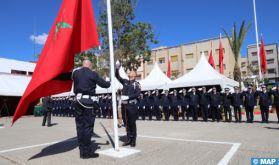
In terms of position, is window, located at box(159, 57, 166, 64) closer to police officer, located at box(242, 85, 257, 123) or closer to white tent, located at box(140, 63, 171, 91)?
white tent, located at box(140, 63, 171, 91)

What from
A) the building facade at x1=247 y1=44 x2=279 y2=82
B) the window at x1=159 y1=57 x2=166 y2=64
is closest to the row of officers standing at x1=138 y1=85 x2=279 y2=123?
the window at x1=159 y1=57 x2=166 y2=64

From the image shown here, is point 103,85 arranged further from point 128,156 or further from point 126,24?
point 126,24

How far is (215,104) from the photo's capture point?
565 inches

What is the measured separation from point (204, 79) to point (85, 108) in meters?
12.3

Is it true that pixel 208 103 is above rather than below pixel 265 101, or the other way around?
below

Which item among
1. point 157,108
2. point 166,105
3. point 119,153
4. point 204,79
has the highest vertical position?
point 204,79

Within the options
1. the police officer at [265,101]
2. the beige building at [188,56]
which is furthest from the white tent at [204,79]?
the beige building at [188,56]

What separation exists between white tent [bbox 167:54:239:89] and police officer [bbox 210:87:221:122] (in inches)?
73.0

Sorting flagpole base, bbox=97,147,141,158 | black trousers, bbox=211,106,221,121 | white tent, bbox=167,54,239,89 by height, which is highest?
white tent, bbox=167,54,239,89

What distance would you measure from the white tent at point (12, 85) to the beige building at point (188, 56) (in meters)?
28.7

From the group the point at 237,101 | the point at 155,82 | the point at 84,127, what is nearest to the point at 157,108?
the point at 155,82

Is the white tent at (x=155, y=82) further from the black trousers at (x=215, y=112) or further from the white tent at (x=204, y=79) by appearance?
the black trousers at (x=215, y=112)

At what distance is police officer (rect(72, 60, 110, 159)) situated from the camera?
603 centimetres

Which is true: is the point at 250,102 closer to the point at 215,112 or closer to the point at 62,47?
the point at 215,112
